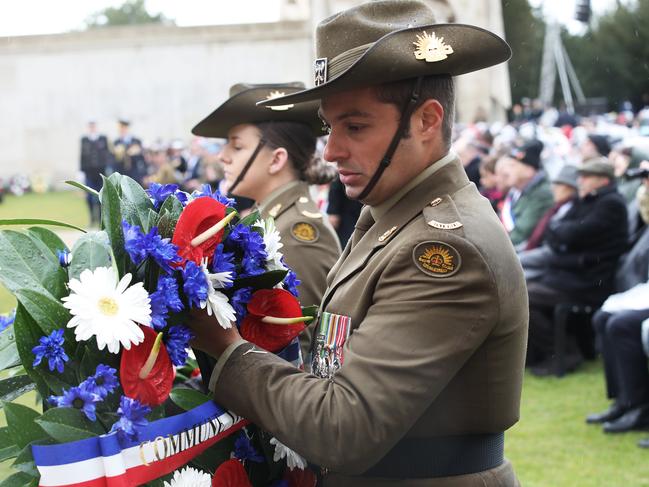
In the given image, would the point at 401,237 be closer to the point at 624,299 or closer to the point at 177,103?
the point at 624,299

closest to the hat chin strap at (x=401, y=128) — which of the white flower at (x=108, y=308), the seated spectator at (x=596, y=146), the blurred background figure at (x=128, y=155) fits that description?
the white flower at (x=108, y=308)

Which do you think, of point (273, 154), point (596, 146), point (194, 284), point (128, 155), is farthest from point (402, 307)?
point (128, 155)

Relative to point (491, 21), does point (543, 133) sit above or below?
below

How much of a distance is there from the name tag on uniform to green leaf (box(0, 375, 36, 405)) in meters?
0.71

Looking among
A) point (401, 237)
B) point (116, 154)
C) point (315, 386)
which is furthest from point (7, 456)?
point (116, 154)

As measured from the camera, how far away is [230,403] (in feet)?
7.07

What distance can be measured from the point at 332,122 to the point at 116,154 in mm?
19061

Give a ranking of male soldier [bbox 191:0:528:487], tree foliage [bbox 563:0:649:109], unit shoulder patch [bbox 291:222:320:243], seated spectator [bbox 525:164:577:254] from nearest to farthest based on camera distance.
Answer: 1. male soldier [bbox 191:0:528:487]
2. unit shoulder patch [bbox 291:222:320:243]
3. seated spectator [bbox 525:164:577:254]
4. tree foliage [bbox 563:0:649:109]

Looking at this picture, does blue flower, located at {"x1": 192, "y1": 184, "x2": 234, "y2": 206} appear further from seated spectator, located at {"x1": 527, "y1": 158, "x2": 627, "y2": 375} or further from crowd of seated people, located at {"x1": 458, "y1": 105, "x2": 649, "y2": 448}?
seated spectator, located at {"x1": 527, "y1": 158, "x2": 627, "y2": 375}

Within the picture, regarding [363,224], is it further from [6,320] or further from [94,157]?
[94,157]

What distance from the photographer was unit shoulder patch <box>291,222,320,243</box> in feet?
12.5

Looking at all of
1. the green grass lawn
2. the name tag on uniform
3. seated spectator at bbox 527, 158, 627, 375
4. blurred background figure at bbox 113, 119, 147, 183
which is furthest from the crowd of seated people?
blurred background figure at bbox 113, 119, 147, 183

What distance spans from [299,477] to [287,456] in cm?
11

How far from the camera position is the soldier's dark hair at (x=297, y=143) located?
4.09 meters
